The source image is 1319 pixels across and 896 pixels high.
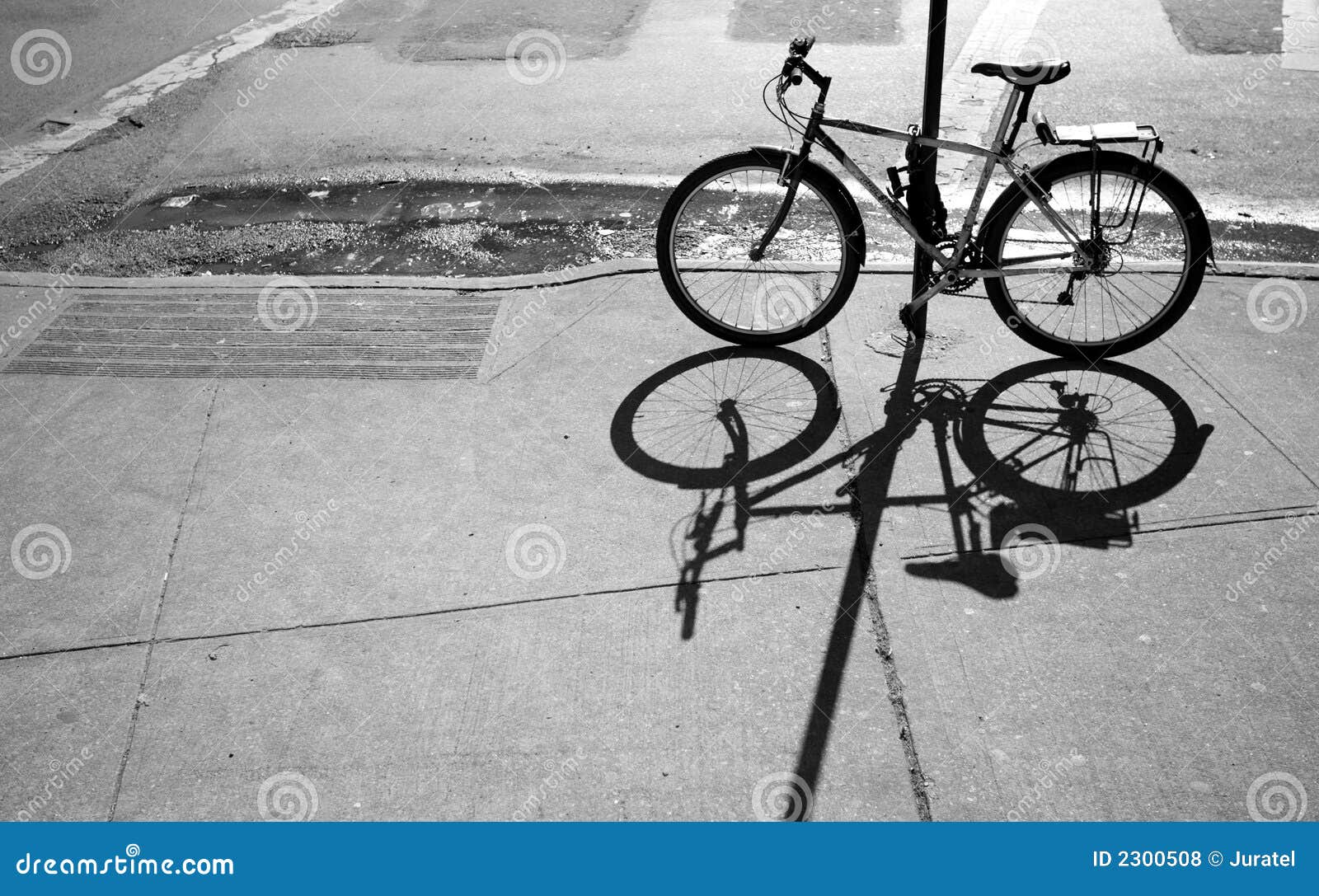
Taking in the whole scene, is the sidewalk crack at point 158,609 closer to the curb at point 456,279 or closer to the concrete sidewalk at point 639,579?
the concrete sidewalk at point 639,579

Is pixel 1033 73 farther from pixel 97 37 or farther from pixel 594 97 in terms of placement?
pixel 97 37

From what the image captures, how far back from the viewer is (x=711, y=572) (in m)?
4.13

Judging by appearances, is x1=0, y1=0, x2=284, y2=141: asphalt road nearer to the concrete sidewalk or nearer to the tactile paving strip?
the tactile paving strip

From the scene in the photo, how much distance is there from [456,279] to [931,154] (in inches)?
112

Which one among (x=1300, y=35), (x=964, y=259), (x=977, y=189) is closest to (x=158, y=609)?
(x=964, y=259)

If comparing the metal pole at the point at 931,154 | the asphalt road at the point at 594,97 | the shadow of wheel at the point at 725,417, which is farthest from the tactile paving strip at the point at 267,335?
the metal pole at the point at 931,154

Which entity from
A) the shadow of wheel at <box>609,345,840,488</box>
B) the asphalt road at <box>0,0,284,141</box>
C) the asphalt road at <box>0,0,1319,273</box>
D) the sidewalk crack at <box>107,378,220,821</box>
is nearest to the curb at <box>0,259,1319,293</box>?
the asphalt road at <box>0,0,1319,273</box>

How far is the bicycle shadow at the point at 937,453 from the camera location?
4160 mm

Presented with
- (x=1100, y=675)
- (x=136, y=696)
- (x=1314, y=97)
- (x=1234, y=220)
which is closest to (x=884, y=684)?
(x=1100, y=675)

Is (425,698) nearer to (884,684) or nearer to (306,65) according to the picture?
(884,684)

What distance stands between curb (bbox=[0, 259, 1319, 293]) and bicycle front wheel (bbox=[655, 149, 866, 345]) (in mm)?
350

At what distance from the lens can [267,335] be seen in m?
5.98

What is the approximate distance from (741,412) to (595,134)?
4206 millimetres

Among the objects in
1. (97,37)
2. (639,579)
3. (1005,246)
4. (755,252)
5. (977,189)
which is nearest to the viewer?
(639,579)
